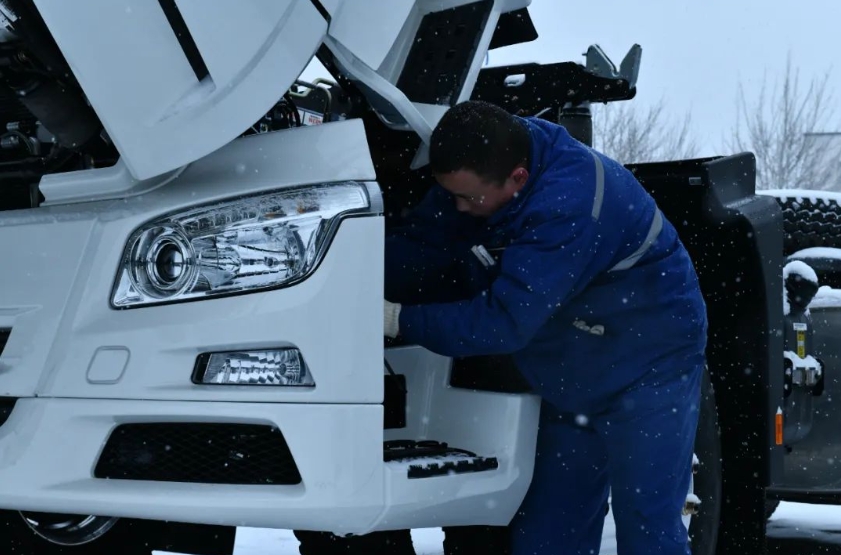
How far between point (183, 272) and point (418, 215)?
2.73ft

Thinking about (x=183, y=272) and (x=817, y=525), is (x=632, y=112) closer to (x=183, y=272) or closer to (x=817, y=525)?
(x=817, y=525)

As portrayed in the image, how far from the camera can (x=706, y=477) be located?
3447 mm

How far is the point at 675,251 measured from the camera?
2.93 m

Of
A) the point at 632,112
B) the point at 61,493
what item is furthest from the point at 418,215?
the point at 632,112

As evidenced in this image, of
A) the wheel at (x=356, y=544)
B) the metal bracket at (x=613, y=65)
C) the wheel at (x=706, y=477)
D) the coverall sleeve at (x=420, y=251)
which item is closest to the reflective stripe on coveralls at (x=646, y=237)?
the coverall sleeve at (x=420, y=251)

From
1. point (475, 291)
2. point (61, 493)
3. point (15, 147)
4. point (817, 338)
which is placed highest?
point (15, 147)

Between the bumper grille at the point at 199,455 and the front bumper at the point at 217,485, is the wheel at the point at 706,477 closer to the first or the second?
the front bumper at the point at 217,485

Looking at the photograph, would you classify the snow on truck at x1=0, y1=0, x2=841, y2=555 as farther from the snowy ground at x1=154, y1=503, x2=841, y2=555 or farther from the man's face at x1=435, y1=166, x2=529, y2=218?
the snowy ground at x1=154, y1=503, x2=841, y2=555

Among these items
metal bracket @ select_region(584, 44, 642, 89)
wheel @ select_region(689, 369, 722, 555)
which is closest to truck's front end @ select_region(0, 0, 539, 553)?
wheel @ select_region(689, 369, 722, 555)

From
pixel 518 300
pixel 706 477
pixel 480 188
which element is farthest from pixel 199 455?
pixel 706 477

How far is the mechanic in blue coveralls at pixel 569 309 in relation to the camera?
259 centimetres

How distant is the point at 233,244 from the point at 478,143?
2.03ft

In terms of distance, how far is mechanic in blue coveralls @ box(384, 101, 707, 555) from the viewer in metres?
2.59

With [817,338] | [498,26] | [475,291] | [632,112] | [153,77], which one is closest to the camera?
[153,77]
